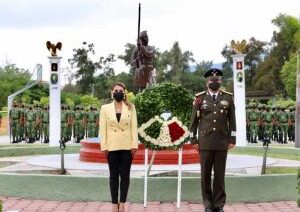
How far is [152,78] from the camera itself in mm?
15773

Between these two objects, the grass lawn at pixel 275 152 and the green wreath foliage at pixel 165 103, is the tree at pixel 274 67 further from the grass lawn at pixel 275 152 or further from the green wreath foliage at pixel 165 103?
the green wreath foliage at pixel 165 103

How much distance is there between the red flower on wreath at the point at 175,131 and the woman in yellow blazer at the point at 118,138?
940mm

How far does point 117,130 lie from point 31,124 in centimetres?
1481

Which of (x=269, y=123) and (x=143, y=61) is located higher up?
(x=143, y=61)

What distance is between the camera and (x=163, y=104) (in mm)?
8016

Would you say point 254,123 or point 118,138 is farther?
point 254,123

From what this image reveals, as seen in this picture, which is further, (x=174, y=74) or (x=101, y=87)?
(x=174, y=74)

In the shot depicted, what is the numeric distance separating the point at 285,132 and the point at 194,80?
37721 mm

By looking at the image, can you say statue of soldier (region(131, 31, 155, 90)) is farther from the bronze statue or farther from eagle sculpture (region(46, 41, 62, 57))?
eagle sculpture (region(46, 41, 62, 57))

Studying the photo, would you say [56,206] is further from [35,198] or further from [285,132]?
[285,132]

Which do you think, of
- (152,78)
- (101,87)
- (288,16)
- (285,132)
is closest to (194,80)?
(101,87)

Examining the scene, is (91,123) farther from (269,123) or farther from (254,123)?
(269,123)

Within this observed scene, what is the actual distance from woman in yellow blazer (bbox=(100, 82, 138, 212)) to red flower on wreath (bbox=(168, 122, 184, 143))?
3.08 ft

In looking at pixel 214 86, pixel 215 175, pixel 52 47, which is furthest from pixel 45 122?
pixel 214 86
